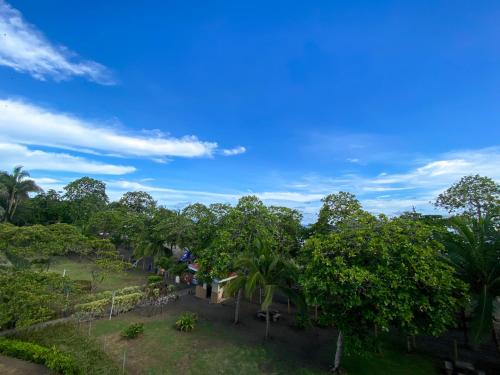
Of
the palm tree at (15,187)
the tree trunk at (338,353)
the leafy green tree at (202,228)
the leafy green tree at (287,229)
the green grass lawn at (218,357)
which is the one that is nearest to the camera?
the tree trunk at (338,353)

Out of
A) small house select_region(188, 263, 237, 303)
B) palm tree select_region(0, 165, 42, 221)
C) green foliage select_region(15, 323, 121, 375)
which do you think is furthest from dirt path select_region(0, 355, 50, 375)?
palm tree select_region(0, 165, 42, 221)

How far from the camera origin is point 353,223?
1169cm

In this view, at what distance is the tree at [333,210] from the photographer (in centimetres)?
1627

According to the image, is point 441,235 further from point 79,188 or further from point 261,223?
point 79,188

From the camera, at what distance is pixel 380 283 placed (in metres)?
9.14

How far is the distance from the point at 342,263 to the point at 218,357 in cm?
732

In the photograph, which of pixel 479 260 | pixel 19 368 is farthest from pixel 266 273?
pixel 19 368

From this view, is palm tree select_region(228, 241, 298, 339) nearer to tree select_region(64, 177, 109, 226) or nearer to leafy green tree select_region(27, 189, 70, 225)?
tree select_region(64, 177, 109, 226)

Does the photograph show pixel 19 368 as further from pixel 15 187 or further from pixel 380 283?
pixel 15 187

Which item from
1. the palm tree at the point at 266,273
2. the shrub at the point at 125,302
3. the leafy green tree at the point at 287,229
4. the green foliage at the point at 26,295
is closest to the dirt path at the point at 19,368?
the green foliage at the point at 26,295

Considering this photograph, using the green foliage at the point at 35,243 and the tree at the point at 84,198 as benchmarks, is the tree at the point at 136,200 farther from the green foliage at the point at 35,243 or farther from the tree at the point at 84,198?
the green foliage at the point at 35,243

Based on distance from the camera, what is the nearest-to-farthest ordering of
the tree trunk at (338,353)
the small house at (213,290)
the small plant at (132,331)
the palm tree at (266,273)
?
the tree trunk at (338,353)
the small plant at (132,331)
the palm tree at (266,273)
the small house at (213,290)

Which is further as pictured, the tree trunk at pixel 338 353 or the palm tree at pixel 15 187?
the palm tree at pixel 15 187

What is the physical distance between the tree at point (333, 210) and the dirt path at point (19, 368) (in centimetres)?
1430
